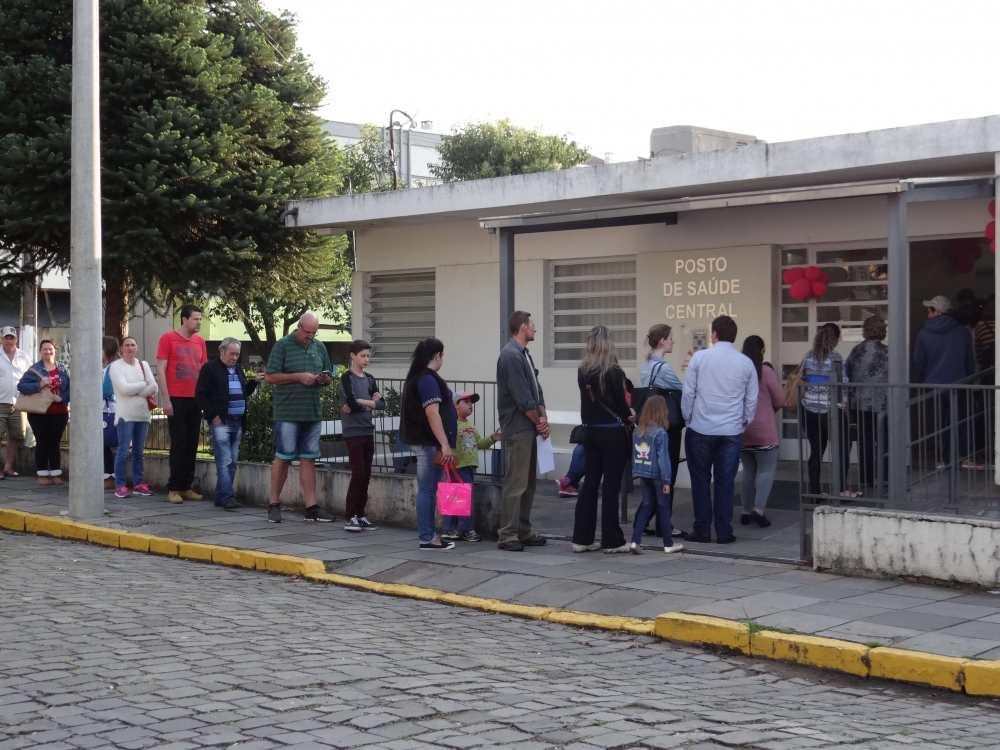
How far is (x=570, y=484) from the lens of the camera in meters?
12.6

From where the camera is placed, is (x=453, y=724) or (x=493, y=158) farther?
(x=493, y=158)

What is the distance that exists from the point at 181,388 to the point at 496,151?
32722mm

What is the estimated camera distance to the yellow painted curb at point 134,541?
418 inches

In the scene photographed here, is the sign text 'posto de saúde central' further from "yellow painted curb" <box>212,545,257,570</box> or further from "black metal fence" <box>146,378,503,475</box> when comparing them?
"yellow painted curb" <box>212,545,257,570</box>

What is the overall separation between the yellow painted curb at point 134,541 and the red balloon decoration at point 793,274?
24.3 ft

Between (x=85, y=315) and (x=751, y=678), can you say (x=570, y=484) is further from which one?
(x=751, y=678)

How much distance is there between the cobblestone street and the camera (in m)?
4.91

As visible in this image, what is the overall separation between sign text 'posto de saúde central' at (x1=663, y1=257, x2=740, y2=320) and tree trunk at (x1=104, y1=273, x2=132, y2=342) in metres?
9.05

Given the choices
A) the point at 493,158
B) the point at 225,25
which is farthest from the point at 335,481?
the point at 493,158

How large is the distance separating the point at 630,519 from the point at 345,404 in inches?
121

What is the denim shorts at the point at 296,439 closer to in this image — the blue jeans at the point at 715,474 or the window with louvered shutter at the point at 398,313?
the blue jeans at the point at 715,474

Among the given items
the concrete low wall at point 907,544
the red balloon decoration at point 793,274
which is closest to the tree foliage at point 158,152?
the red balloon decoration at point 793,274

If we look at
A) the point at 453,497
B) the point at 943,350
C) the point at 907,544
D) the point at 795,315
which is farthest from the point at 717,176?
the point at 907,544

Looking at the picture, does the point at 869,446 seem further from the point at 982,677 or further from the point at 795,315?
the point at 795,315
